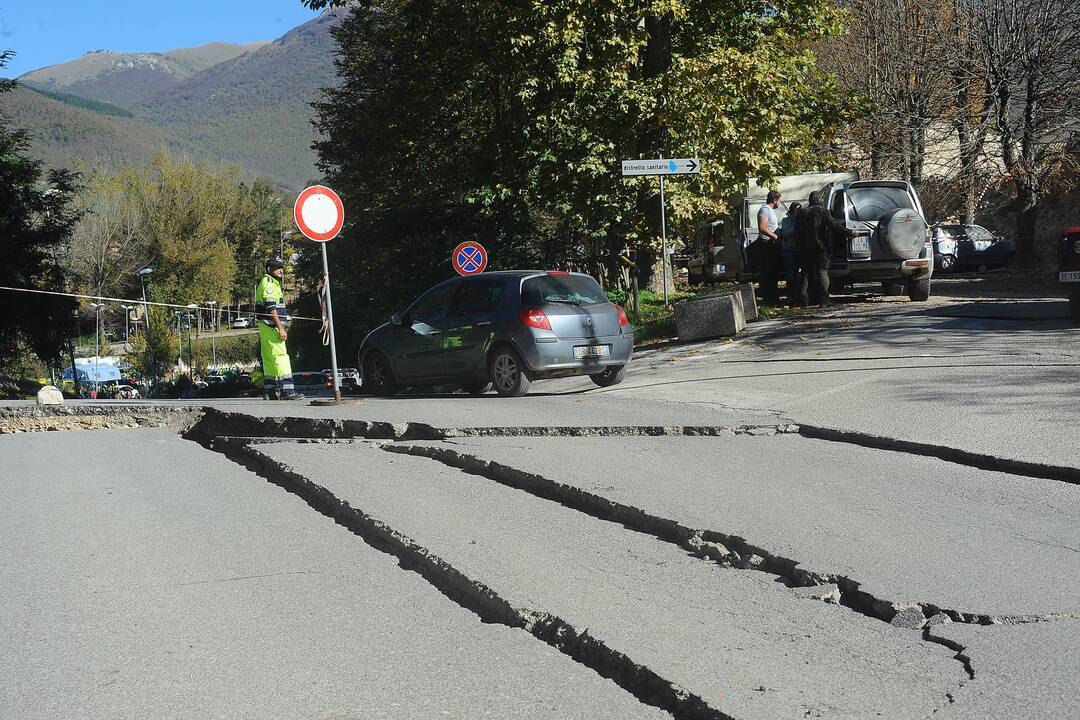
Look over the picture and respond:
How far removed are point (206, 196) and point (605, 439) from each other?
326ft

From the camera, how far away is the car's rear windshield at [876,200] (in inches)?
816

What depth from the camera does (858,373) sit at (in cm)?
1290

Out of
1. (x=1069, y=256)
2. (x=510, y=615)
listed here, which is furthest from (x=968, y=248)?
(x=510, y=615)

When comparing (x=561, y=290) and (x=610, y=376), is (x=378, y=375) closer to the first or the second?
(x=561, y=290)

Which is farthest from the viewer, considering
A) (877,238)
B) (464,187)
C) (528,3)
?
(464,187)

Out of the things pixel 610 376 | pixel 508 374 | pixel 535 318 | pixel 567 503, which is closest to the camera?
pixel 567 503

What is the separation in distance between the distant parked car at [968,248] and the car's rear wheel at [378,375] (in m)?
24.9

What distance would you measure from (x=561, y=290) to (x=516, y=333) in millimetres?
903

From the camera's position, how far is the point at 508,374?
14.7 meters

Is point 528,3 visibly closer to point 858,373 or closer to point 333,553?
point 858,373

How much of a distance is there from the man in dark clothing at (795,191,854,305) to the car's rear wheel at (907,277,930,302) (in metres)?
1.60

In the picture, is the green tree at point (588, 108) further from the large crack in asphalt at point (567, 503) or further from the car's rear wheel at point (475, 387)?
the large crack in asphalt at point (567, 503)

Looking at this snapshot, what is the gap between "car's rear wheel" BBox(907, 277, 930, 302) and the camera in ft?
Result: 66.7

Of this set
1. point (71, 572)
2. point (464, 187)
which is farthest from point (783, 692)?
point (464, 187)
